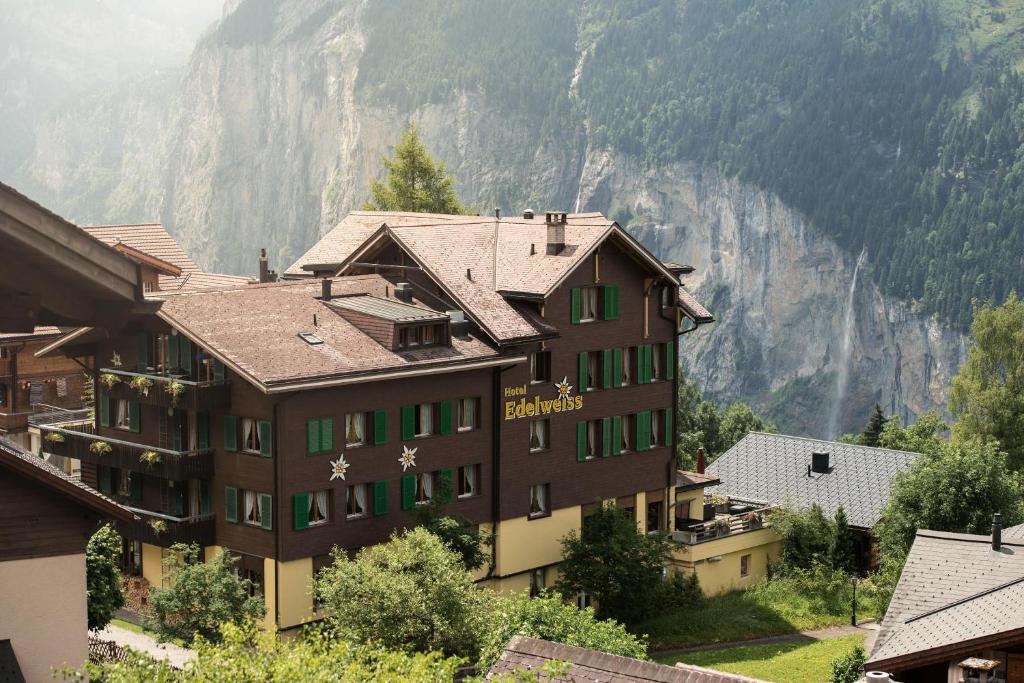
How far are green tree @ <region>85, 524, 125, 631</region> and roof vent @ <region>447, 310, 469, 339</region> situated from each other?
44.3 feet

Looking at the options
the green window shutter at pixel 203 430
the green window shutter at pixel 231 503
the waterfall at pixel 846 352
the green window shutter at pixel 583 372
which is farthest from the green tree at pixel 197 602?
the waterfall at pixel 846 352

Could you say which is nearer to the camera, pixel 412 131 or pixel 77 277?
pixel 77 277

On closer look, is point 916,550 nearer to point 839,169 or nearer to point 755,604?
point 755,604

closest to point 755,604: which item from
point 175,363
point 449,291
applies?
point 449,291

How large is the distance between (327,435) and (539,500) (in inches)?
372

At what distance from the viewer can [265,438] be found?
3872 centimetres

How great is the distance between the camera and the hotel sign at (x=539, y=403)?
44844 mm

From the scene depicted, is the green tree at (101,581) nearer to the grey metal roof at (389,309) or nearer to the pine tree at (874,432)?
the grey metal roof at (389,309)

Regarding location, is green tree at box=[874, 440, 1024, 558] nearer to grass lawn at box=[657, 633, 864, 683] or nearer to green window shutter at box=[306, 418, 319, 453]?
grass lawn at box=[657, 633, 864, 683]

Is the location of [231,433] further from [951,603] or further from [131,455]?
[951,603]

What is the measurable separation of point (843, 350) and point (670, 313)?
440 ft

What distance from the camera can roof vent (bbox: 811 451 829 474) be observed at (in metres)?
59.1

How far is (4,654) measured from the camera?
1578 cm

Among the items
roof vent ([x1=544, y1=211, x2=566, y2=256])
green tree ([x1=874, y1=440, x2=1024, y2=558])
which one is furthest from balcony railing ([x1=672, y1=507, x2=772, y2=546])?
roof vent ([x1=544, y1=211, x2=566, y2=256])
